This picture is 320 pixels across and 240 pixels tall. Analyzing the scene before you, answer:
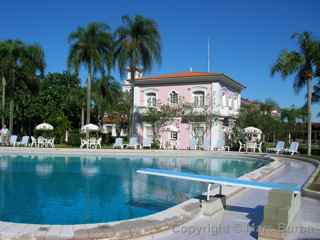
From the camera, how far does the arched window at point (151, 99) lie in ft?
108

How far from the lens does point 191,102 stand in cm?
3078

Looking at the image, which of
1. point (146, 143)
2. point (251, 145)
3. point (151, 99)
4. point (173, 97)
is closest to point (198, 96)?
point (173, 97)

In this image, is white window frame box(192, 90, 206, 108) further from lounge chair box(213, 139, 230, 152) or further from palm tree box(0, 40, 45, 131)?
palm tree box(0, 40, 45, 131)

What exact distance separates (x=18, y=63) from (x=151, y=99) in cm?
1278

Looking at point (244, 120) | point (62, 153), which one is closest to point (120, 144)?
point (62, 153)

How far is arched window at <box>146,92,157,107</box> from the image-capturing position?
3297 cm

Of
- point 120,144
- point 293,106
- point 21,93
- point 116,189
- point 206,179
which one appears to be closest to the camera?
point 206,179

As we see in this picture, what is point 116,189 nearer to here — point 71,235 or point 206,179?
point 206,179

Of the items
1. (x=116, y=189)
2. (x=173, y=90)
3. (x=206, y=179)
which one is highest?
(x=173, y=90)

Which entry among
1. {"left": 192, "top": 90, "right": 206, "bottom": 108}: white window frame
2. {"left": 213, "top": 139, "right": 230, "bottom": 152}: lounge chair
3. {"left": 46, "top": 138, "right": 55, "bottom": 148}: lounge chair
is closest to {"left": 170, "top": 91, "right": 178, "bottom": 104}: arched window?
{"left": 192, "top": 90, "right": 206, "bottom": 108}: white window frame

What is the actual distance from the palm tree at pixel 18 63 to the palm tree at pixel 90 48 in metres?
4.81

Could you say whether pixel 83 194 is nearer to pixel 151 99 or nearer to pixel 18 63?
pixel 151 99

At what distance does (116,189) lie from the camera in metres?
10.7

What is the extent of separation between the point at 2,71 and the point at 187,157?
1961 cm
